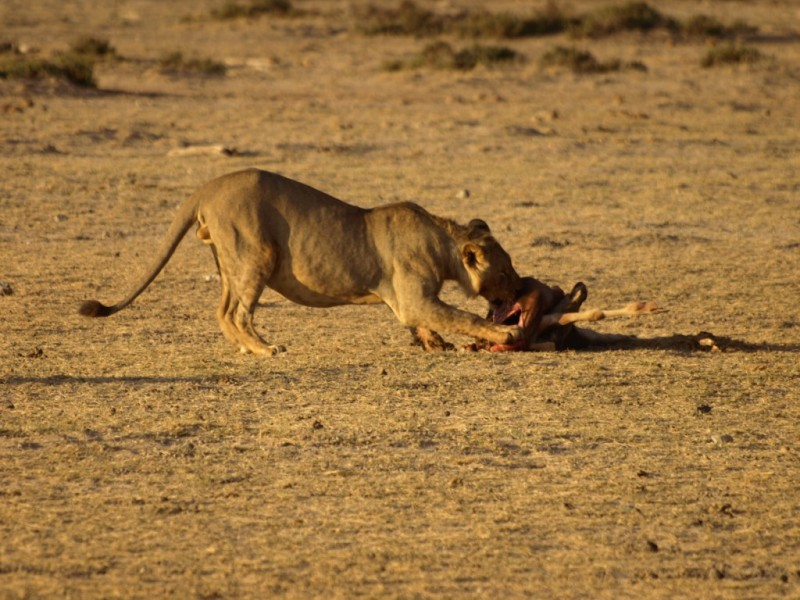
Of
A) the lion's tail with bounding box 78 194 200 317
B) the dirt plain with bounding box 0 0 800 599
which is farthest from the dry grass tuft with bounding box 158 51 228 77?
the lion's tail with bounding box 78 194 200 317

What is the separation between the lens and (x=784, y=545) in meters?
5.36

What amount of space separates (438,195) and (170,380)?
6.56m

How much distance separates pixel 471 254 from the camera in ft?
26.4

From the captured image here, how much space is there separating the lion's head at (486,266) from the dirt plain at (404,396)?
46cm

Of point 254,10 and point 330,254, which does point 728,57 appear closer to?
point 254,10

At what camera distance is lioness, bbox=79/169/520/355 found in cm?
800

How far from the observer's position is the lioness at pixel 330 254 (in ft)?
26.2

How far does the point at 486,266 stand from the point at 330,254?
0.90 m

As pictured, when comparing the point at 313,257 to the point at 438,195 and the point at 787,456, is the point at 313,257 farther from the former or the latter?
the point at 438,195

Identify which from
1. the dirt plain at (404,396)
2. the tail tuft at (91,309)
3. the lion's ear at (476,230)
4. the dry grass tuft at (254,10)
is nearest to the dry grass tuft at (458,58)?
the dirt plain at (404,396)

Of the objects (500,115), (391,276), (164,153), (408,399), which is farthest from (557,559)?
(500,115)

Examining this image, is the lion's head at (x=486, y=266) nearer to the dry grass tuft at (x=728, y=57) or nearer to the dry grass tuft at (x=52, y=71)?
the dry grass tuft at (x=52, y=71)

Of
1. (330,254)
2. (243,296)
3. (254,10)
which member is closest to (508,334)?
(330,254)

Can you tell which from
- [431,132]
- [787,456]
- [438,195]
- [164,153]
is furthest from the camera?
[431,132]
